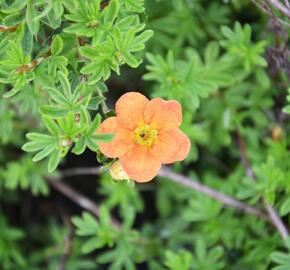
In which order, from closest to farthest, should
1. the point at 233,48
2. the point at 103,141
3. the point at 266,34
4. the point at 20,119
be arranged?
the point at 103,141
the point at 233,48
the point at 266,34
the point at 20,119

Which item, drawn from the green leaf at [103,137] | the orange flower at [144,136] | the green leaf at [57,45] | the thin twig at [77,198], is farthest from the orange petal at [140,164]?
the thin twig at [77,198]

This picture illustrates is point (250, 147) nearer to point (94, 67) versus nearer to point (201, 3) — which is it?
point (201, 3)

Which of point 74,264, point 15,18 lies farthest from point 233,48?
point 74,264

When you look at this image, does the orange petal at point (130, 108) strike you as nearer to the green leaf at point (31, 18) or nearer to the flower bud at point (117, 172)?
the flower bud at point (117, 172)

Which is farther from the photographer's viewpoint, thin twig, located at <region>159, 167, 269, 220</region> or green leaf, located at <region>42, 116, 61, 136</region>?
thin twig, located at <region>159, 167, 269, 220</region>

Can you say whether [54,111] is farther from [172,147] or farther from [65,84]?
[172,147]

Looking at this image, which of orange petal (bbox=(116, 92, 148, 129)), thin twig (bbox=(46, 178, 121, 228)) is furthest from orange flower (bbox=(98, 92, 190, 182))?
thin twig (bbox=(46, 178, 121, 228))

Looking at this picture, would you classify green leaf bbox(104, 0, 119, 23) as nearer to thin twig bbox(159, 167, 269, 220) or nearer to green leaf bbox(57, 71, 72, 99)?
green leaf bbox(57, 71, 72, 99)
